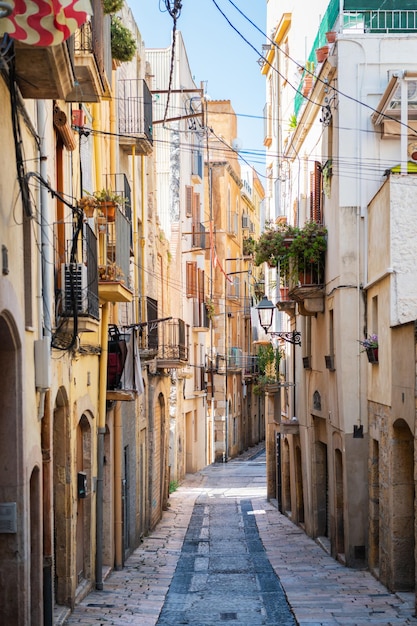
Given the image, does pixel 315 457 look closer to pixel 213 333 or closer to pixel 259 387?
pixel 259 387

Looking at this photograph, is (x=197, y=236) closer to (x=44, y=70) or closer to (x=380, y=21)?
(x=380, y=21)

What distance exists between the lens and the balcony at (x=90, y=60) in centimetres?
1215

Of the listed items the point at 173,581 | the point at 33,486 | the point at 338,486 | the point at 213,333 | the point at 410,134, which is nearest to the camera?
the point at 33,486

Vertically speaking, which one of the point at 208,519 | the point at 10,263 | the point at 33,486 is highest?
the point at 10,263

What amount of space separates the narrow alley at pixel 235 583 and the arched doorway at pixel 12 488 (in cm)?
283

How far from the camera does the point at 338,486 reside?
21375 millimetres

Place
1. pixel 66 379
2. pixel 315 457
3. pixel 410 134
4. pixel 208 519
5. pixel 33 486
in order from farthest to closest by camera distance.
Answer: pixel 208 519 < pixel 315 457 < pixel 410 134 < pixel 66 379 < pixel 33 486

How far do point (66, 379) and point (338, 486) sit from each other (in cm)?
905

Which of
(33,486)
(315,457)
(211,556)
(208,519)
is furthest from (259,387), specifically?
(33,486)

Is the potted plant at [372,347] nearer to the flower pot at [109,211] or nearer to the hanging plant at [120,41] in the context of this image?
the flower pot at [109,211]

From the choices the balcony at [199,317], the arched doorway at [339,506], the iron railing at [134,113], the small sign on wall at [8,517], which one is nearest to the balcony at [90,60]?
the small sign on wall at [8,517]

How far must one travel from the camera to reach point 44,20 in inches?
312

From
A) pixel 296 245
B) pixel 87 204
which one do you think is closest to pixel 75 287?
pixel 87 204

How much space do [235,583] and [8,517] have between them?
8815 mm
